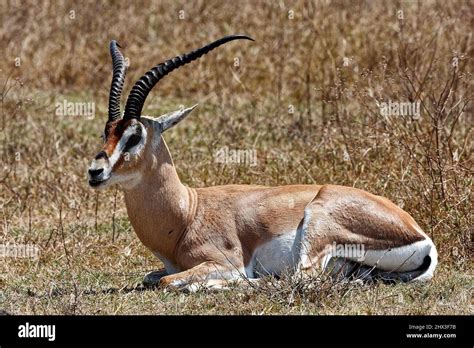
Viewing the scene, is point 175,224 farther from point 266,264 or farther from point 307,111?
point 307,111

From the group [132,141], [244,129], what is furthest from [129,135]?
[244,129]

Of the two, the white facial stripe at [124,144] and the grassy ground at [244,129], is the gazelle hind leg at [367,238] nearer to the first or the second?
the grassy ground at [244,129]

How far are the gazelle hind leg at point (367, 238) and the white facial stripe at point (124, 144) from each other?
112cm

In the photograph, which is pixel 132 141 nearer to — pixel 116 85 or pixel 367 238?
pixel 116 85

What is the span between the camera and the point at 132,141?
278 inches

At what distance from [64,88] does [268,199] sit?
6514 mm

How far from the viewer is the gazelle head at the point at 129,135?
687 centimetres

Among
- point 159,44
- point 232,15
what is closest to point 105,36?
point 159,44

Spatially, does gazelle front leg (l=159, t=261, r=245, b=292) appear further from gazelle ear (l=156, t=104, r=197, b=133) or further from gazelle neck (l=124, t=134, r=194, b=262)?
gazelle ear (l=156, t=104, r=197, b=133)

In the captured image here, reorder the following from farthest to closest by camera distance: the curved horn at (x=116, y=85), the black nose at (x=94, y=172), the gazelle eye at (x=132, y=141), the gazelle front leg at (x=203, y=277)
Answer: the curved horn at (x=116, y=85)
the gazelle eye at (x=132, y=141)
the gazelle front leg at (x=203, y=277)
the black nose at (x=94, y=172)

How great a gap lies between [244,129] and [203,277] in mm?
4246

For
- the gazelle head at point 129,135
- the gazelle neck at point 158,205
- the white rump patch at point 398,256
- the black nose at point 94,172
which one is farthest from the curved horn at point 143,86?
the white rump patch at point 398,256

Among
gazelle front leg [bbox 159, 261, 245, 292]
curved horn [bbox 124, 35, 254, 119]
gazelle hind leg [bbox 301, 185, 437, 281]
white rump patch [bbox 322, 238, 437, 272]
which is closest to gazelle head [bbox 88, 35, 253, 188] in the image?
curved horn [bbox 124, 35, 254, 119]
